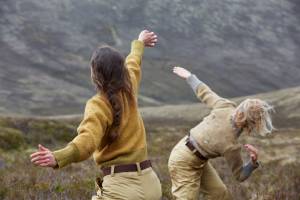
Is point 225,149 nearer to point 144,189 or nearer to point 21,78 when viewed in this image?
point 144,189

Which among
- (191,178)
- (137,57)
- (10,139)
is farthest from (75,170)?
(137,57)

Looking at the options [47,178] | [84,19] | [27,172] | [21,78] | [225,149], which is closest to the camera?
[225,149]

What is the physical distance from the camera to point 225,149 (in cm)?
782

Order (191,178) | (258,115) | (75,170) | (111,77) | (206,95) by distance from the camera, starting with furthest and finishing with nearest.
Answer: (75,170), (206,95), (191,178), (258,115), (111,77)

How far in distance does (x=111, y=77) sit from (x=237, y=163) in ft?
9.07

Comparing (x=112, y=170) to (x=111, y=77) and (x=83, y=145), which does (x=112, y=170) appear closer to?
(x=83, y=145)

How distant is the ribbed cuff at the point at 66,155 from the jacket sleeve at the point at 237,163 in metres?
2.96

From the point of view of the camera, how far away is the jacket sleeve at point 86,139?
520 cm

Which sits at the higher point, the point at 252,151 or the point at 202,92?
the point at 202,92

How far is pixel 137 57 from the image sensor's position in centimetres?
669

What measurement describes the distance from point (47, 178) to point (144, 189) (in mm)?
5676

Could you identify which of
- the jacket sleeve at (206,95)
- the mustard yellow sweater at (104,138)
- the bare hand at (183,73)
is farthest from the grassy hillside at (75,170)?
the mustard yellow sweater at (104,138)

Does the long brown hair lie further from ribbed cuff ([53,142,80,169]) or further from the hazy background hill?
the hazy background hill

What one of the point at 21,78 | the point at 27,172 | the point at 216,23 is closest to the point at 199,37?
the point at 216,23
